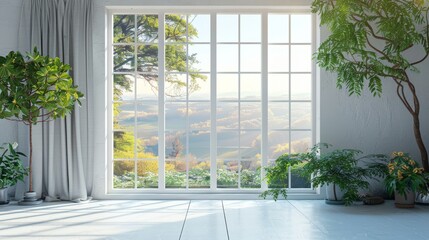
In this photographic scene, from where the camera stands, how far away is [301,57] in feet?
22.8

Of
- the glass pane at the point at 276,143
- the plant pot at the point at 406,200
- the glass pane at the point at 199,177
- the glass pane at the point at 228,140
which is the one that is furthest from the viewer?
the glass pane at the point at 276,143

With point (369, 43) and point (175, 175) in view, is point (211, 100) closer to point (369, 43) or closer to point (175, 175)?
point (175, 175)

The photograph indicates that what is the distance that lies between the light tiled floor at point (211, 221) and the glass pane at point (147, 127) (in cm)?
116

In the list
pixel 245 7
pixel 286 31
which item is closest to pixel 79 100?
pixel 245 7

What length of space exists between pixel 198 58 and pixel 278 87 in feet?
4.03

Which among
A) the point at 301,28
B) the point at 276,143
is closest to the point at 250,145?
the point at 276,143

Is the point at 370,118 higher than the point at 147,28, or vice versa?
the point at 147,28

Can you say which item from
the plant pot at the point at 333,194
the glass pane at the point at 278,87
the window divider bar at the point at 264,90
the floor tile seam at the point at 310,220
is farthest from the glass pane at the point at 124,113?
the plant pot at the point at 333,194

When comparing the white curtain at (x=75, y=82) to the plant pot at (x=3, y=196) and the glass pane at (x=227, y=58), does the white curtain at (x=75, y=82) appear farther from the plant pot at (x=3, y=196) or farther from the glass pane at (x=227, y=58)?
the glass pane at (x=227, y=58)

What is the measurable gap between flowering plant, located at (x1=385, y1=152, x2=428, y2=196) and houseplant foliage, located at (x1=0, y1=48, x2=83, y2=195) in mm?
3748

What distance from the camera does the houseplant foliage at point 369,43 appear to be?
226 inches

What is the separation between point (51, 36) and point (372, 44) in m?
4.05

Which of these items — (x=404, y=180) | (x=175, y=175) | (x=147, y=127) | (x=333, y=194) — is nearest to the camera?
(x=404, y=180)

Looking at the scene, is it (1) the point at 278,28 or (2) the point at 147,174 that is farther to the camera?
(2) the point at 147,174
